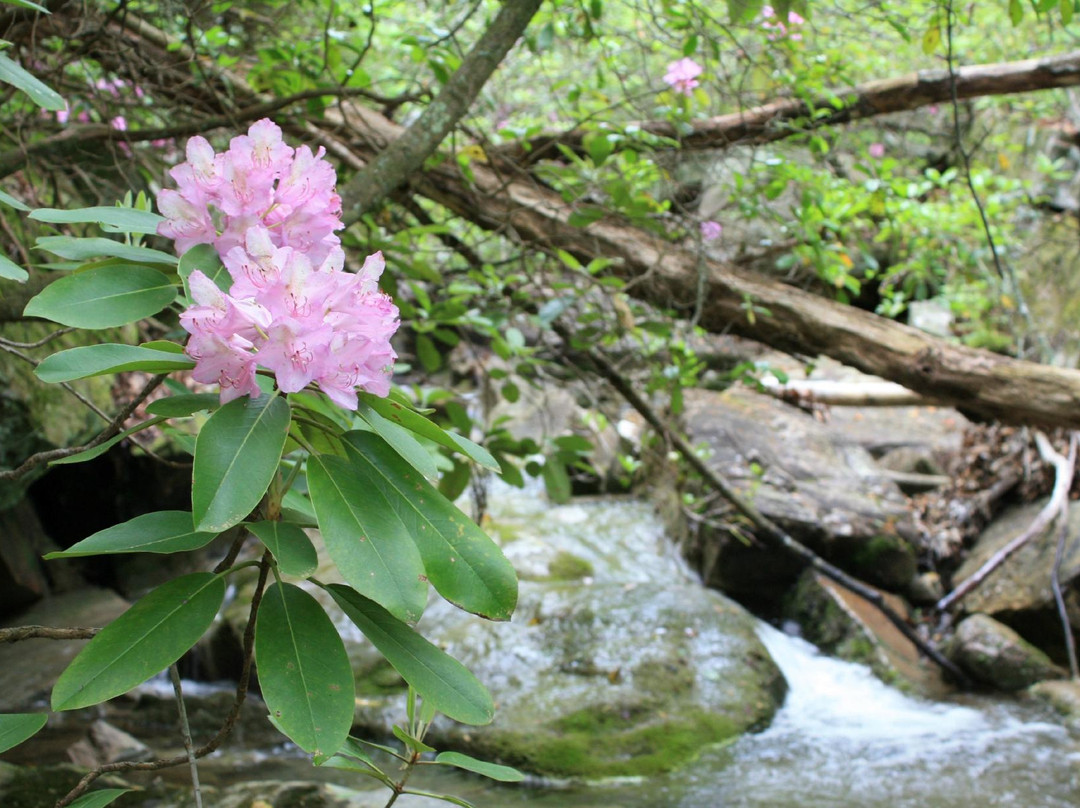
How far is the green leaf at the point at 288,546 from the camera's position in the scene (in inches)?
30.7

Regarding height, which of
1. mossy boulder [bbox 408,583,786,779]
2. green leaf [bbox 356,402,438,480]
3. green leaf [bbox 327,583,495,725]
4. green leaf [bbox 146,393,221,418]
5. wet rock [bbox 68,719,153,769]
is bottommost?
wet rock [bbox 68,719,153,769]

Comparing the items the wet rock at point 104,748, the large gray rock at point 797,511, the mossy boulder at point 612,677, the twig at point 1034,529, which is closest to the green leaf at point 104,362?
the wet rock at point 104,748

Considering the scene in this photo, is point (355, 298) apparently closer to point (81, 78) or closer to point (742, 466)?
point (81, 78)

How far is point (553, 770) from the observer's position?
3373mm

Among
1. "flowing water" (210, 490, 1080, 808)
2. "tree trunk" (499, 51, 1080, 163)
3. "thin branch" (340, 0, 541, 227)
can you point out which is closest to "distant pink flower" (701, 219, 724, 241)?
"tree trunk" (499, 51, 1080, 163)

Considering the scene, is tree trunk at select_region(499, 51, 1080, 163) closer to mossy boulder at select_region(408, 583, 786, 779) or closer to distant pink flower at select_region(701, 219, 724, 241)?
distant pink flower at select_region(701, 219, 724, 241)

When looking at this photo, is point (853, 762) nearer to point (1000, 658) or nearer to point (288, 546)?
point (1000, 658)

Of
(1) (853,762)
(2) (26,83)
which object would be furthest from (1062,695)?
(2) (26,83)

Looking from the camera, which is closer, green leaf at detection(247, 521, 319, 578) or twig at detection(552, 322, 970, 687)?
green leaf at detection(247, 521, 319, 578)

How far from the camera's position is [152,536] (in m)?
0.85

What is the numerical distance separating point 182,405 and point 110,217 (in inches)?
12.0

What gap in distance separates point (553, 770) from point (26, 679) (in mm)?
2621

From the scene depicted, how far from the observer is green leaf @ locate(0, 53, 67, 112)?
0.97m

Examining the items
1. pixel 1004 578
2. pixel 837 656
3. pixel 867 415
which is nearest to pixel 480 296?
pixel 837 656
